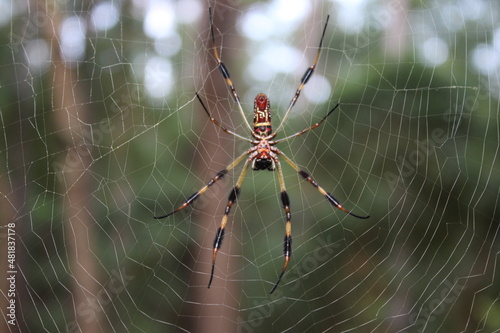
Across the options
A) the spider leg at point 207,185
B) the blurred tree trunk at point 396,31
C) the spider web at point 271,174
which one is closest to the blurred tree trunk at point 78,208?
the spider web at point 271,174

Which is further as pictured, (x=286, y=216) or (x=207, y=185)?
(x=286, y=216)

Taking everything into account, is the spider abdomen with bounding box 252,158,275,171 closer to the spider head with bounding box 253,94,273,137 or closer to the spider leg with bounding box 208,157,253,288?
the spider leg with bounding box 208,157,253,288

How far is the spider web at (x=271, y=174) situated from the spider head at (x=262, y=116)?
0.87 metres

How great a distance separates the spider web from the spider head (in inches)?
34.3

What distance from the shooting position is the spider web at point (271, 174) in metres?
5.54

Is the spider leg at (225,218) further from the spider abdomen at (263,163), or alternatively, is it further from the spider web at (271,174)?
the spider web at (271,174)

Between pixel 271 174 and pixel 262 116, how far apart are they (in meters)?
6.17

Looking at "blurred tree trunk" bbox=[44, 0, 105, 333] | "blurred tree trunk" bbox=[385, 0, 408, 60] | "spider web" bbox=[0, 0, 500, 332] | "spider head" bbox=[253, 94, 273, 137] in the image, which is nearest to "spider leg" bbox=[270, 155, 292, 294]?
"spider head" bbox=[253, 94, 273, 137]

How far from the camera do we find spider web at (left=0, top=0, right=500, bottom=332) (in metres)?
5.54

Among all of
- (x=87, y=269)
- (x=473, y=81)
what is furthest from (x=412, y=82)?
(x=87, y=269)

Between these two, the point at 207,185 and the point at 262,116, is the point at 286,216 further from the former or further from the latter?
the point at 262,116

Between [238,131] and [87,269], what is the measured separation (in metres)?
3.51

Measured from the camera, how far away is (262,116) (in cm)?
366

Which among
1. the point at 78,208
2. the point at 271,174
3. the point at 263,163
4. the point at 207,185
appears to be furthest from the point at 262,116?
the point at 271,174
